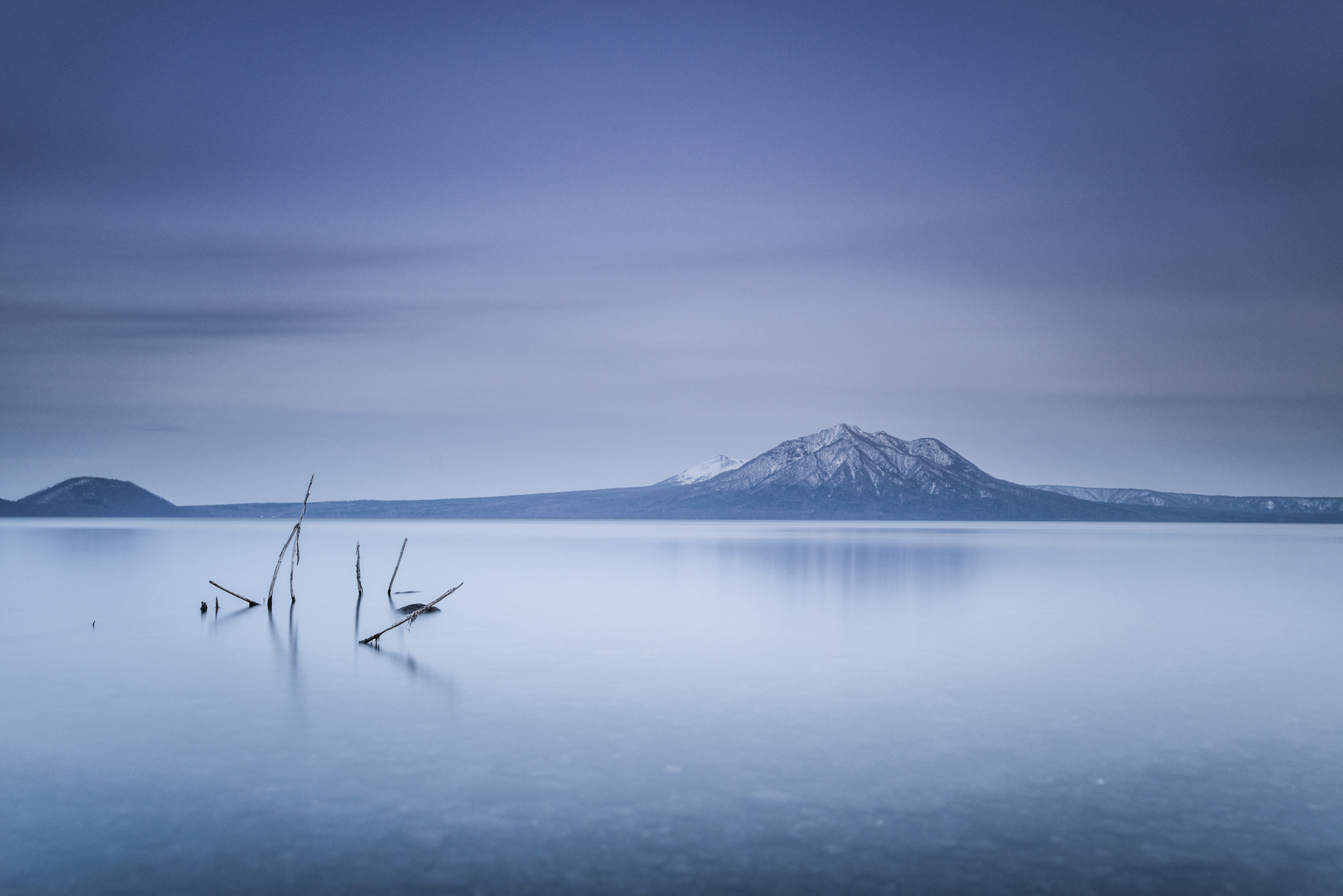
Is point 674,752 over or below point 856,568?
below

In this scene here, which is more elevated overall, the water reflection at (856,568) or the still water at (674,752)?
the water reflection at (856,568)

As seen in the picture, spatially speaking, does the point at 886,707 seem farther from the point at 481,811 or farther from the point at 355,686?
the point at 355,686

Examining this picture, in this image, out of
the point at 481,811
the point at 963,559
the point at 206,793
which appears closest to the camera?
the point at 481,811

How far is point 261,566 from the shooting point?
59562 mm

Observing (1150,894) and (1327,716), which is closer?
(1150,894)

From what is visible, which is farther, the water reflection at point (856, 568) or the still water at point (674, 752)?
the water reflection at point (856, 568)

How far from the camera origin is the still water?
9.02 metres

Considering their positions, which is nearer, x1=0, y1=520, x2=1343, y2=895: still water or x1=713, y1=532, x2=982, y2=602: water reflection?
x1=0, y1=520, x2=1343, y2=895: still water

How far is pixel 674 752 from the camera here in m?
13.3

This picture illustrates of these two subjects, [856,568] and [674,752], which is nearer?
[674,752]

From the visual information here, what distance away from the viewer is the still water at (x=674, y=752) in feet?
29.6

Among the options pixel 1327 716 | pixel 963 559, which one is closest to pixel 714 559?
pixel 963 559

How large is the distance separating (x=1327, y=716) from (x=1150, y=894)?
33.4ft

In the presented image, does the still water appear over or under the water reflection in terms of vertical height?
under
